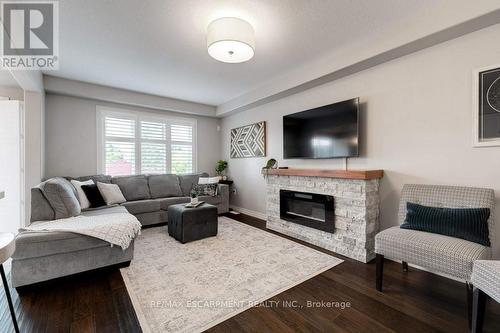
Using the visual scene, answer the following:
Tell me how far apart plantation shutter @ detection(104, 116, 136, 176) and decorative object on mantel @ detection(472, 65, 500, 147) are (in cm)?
520

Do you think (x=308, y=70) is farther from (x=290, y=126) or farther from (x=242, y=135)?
(x=242, y=135)

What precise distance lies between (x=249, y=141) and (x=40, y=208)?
11.3 ft

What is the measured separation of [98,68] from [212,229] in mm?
2944

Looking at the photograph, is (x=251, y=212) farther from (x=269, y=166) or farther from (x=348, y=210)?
(x=348, y=210)

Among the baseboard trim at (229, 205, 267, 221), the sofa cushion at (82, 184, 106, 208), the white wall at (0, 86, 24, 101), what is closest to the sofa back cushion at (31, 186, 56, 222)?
the sofa cushion at (82, 184, 106, 208)

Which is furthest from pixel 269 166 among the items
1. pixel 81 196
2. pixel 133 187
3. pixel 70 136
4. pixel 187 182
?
pixel 70 136

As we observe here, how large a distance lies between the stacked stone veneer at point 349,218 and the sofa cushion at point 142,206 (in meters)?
2.51

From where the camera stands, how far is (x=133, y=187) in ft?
13.8

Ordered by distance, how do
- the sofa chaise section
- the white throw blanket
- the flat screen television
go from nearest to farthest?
the sofa chaise section, the white throw blanket, the flat screen television

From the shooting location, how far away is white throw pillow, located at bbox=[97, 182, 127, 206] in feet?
12.0

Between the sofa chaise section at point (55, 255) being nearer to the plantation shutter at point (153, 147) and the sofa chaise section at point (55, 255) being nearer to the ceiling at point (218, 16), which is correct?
the ceiling at point (218, 16)

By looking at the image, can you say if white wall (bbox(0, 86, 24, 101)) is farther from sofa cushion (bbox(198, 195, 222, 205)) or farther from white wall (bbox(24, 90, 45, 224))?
sofa cushion (bbox(198, 195, 222, 205))

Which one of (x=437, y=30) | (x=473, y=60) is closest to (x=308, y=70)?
(x=437, y=30)

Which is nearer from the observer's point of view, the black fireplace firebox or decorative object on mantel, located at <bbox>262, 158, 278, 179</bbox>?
the black fireplace firebox
